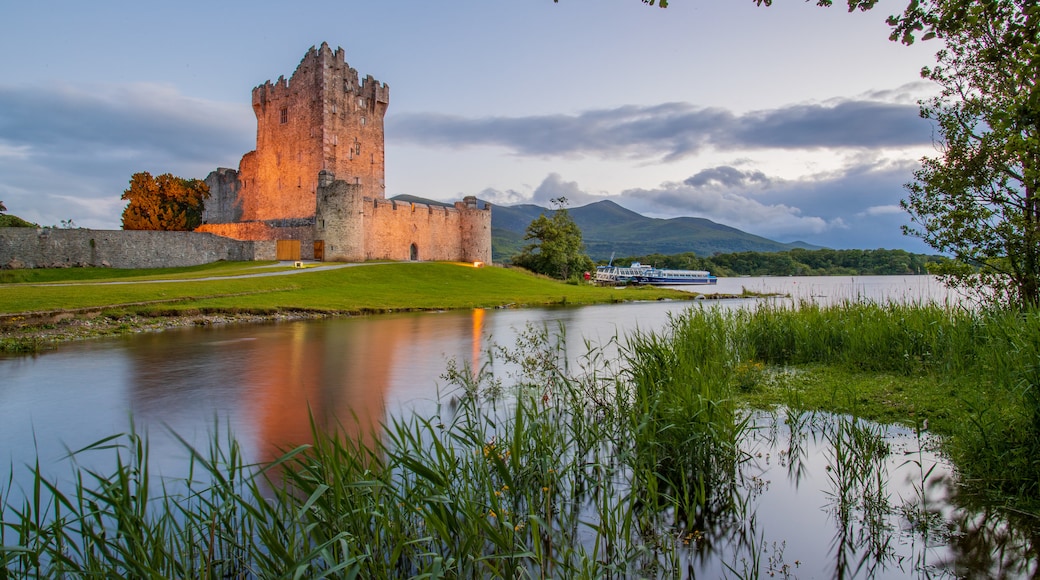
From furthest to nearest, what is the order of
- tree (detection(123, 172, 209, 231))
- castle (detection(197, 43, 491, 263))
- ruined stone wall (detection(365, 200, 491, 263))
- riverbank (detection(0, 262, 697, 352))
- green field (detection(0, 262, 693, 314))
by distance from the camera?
tree (detection(123, 172, 209, 231)) < ruined stone wall (detection(365, 200, 491, 263)) < castle (detection(197, 43, 491, 263)) < green field (detection(0, 262, 693, 314)) < riverbank (detection(0, 262, 697, 352))

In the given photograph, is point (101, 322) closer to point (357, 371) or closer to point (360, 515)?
point (357, 371)

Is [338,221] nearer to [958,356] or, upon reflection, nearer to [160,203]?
[160,203]

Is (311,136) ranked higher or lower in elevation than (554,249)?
higher

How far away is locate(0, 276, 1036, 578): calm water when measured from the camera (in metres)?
4.44

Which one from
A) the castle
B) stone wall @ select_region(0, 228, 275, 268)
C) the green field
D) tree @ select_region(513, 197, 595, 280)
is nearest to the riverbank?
the green field

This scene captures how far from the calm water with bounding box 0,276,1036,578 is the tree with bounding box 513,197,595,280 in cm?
3908

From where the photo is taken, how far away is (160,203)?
171 feet

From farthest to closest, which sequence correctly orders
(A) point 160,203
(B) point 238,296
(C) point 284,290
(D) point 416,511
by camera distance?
(A) point 160,203 → (C) point 284,290 → (B) point 238,296 → (D) point 416,511

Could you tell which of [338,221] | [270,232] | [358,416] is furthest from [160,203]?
[358,416]

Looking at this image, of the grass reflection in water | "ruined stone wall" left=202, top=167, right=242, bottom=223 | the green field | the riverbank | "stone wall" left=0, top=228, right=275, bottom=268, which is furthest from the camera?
"ruined stone wall" left=202, top=167, right=242, bottom=223

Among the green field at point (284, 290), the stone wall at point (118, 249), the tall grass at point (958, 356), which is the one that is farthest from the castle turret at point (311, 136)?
the tall grass at point (958, 356)

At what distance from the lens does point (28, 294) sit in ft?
70.0

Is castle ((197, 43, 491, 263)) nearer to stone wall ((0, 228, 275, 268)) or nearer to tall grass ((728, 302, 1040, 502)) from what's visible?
stone wall ((0, 228, 275, 268))

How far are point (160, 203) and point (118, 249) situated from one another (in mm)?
15583
